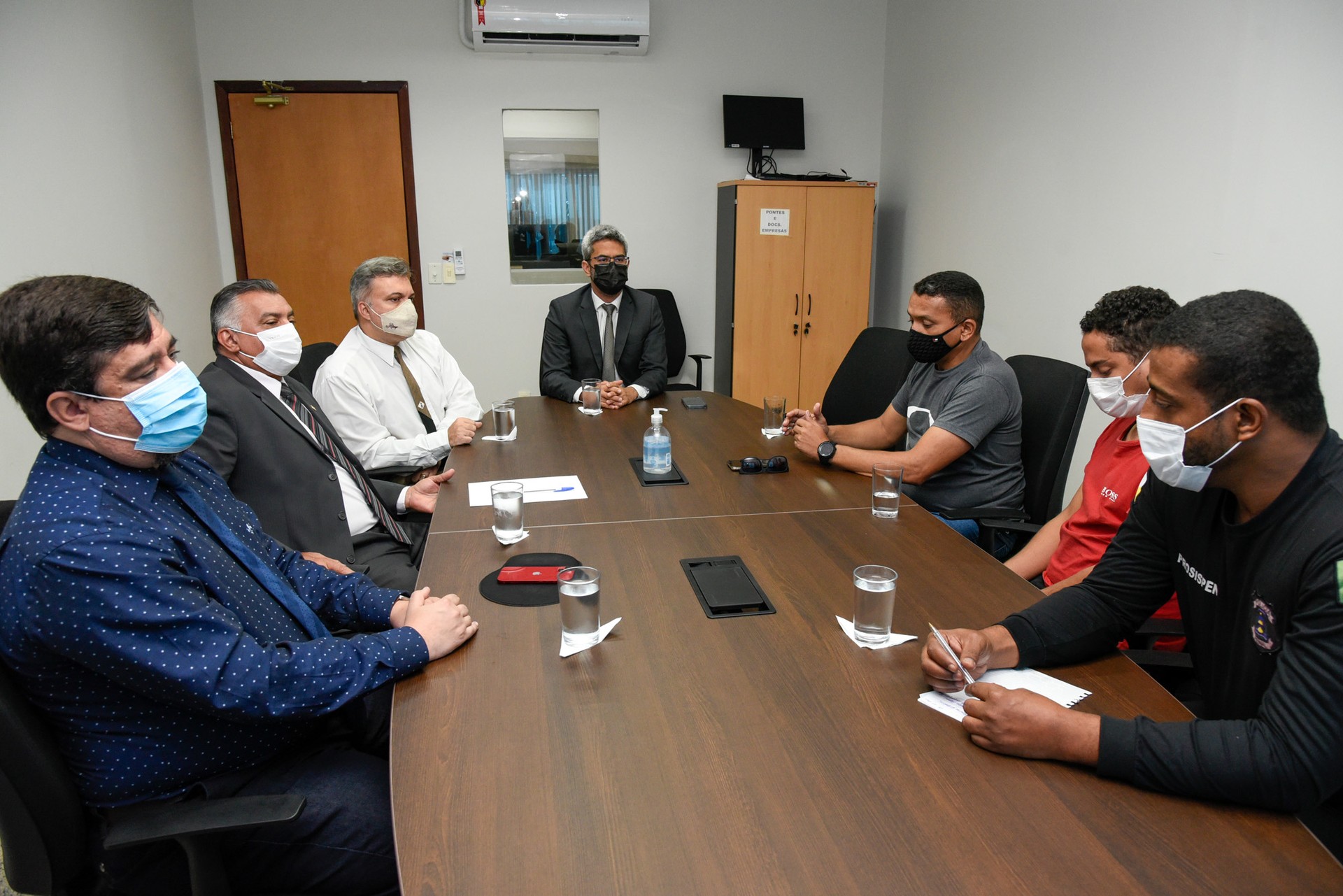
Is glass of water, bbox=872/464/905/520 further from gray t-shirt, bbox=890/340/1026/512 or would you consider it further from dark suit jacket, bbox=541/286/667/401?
dark suit jacket, bbox=541/286/667/401

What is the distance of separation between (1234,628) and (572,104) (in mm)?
4753

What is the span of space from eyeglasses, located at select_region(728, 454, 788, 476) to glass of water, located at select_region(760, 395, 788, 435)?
391 millimetres

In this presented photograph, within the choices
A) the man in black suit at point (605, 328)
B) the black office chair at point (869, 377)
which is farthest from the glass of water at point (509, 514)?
the man in black suit at point (605, 328)

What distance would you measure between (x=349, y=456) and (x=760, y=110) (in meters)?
3.80

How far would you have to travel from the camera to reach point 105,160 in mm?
3537

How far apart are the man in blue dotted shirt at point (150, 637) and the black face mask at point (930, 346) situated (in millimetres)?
1827

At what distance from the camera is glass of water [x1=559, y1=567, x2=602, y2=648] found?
4.54ft

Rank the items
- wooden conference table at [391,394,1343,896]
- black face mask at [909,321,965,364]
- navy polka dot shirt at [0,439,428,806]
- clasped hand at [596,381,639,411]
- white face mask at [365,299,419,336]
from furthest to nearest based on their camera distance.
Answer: clasped hand at [596,381,639,411] → white face mask at [365,299,419,336] → black face mask at [909,321,965,364] → navy polka dot shirt at [0,439,428,806] → wooden conference table at [391,394,1343,896]

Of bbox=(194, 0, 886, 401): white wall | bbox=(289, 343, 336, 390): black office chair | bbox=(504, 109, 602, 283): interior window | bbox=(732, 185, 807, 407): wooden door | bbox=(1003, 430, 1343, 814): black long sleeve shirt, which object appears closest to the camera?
bbox=(1003, 430, 1343, 814): black long sleeve shirt

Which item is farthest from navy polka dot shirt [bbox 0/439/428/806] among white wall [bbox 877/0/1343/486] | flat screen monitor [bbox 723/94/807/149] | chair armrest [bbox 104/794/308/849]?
flat screen monitor [bbox 723/94/807/149]

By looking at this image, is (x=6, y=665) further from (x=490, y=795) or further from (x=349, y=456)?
(x=349, y=456)

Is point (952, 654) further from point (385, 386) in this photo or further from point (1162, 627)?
point (385, 386)

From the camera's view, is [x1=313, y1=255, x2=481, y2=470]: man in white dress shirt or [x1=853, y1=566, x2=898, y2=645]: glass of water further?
[x1=313, y1=255, x2=481, y2=470]: man in white dress shirt

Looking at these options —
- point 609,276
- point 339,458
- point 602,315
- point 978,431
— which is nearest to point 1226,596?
point 978,431
